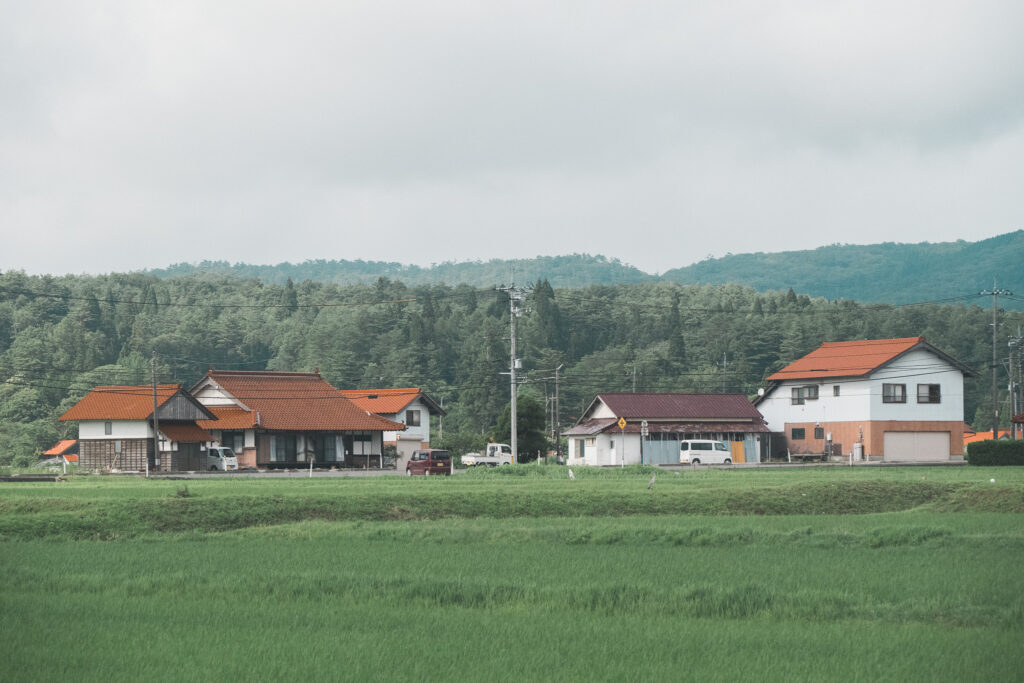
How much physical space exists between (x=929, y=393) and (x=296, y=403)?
36.4 m

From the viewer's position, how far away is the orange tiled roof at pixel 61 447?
91688 mm

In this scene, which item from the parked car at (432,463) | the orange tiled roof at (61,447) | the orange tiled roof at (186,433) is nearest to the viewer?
the parked car at (432,463)

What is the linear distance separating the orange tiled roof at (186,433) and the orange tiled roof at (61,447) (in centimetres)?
3549

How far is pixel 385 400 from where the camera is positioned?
72.2m

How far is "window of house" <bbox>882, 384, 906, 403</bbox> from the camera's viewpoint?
207ft

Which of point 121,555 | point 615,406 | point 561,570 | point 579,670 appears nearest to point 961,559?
point 561,570

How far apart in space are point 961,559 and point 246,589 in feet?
35.5

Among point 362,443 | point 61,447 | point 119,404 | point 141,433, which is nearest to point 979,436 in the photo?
point 362,443

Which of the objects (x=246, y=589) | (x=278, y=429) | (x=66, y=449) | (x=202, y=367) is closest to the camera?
(x=246, y=589)

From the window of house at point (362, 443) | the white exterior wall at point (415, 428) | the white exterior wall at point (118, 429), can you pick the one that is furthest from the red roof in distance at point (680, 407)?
the white exterior wall at point (118, 429)

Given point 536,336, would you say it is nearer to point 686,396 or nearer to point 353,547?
point 686,396

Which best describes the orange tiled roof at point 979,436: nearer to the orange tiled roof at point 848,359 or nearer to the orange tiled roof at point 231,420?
the orange tiled roof at point 848,359

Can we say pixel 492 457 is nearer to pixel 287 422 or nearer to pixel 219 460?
pixel 287 422

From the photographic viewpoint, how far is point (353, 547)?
786 inches
